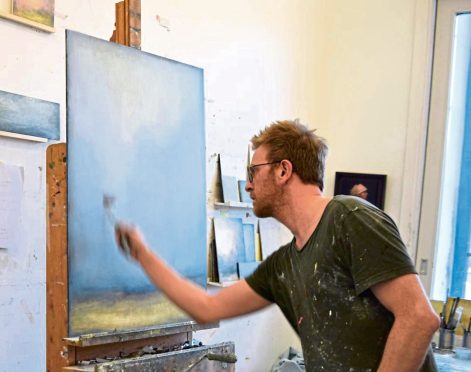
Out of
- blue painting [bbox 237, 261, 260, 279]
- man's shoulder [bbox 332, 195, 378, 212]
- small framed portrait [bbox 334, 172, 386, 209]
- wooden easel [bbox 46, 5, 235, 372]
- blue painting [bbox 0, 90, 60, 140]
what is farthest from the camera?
small framed portrait [bbox 334, 172, 386, 209]

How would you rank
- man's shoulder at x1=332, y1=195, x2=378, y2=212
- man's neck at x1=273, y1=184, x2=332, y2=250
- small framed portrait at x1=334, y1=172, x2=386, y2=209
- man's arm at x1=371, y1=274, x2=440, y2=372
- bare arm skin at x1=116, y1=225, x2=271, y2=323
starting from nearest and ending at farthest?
man's arm at x1=371, y1=274, x2=440, y2=372, man's shoulder at x1=332, y1=195, x2=378, y2=212, man's neck at x1=273, y1=184, x2=332, y2=250, bare arm skin at x1=116, y1=225, x2=271, y2=323, small framed portrait at x1=334, y1=172, x2=386, y2=209

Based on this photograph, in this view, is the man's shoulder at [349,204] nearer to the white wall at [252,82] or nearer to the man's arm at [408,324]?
the man's arm at [408,324]

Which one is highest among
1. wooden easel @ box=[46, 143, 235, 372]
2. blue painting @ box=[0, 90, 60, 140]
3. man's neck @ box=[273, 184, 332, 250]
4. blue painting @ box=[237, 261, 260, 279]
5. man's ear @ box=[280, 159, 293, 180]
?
blue painting @ box=[0, 90, 60, 140]

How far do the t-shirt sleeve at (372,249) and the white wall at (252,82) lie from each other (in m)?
1.15

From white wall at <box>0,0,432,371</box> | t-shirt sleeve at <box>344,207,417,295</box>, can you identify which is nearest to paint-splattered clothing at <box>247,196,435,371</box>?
t-shirt sleeve at <box>344,207,417,295</box>

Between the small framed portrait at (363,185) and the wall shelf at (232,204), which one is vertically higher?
the small framed portrait at (363,185)

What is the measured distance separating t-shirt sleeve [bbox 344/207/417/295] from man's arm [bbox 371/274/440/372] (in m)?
0.02

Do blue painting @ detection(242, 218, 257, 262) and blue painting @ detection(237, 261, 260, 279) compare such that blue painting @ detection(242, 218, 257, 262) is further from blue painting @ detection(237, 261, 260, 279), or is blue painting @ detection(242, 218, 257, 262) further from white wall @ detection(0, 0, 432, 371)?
white wall @ detection(0, 0, 432, 371)

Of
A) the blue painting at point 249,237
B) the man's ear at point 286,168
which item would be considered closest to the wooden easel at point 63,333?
the man's ear at point 286,168

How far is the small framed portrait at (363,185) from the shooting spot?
3.47 meters

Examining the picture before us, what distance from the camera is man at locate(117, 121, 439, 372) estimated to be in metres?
1.22

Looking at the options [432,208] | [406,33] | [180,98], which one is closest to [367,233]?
[180,98]

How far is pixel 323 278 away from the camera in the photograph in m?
1.38

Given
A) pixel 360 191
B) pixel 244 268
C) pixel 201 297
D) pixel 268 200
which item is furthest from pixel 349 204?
pixel 360 191
